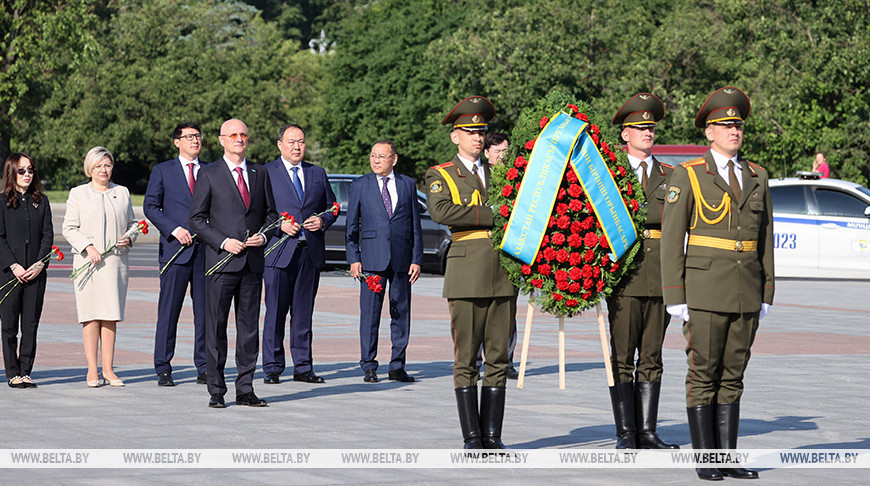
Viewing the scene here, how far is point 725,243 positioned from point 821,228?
16.9 m

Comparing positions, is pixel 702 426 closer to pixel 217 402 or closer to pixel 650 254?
pixel 650 254

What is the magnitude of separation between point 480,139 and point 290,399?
3.21 meters

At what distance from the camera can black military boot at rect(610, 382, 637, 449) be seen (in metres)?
7.60

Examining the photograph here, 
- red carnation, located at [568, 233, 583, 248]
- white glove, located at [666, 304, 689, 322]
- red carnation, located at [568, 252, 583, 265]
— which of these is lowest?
white glove, located at [666, 304, 689, 322]

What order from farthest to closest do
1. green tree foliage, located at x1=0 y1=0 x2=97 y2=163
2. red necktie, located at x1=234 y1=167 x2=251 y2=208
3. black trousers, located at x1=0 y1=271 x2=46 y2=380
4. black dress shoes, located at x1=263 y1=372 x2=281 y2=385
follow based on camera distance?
green tree foliage, located at x1=0 y1=0 x2=97 y2=163
black dress shoes, located at x1=263 y1=372 x2=281 y2=385
black trousers, located at x1=0 y1=271 x2=46 y2=380
red necktie, located at x1=234 y1=167 x2=251 y2=208

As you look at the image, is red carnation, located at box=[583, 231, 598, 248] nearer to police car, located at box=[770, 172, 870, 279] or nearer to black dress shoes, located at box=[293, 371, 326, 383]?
black dress shoes, located at box=[293, 371, 326, 383]

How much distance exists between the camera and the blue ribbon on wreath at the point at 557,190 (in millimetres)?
7336

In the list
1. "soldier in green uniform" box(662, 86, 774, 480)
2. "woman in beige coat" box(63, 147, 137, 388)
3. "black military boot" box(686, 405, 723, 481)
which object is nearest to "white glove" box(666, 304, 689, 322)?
"soldier in green uniform" box(662, 86, 774, 480)

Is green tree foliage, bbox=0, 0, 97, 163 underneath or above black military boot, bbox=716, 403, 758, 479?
above

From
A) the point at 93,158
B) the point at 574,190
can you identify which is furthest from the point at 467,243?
the point at 93,158

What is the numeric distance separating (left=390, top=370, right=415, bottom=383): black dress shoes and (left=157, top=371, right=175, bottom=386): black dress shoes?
1.85 metres

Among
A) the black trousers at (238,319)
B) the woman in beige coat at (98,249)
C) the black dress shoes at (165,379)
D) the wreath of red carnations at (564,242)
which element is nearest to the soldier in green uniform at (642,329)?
the wreath of red carnations at (564,242)

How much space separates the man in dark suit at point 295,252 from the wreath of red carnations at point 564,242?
4.00 m

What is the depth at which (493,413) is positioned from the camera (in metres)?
7.38
